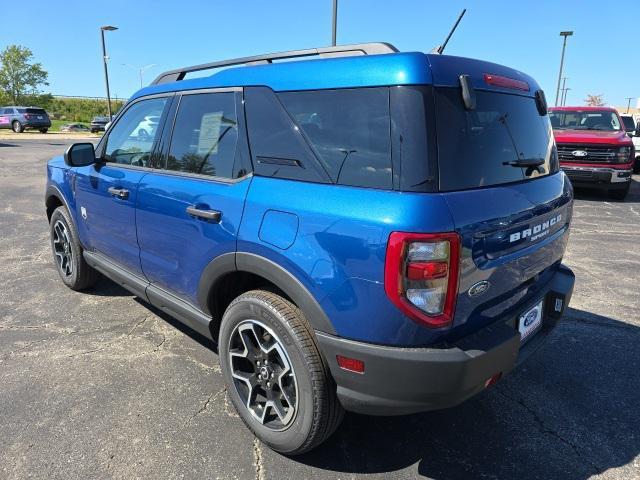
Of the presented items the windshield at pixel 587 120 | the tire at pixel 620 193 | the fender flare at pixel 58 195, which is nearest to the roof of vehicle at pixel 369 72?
the fender flare at pixel 58 195

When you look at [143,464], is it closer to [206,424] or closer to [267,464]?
[206,424]

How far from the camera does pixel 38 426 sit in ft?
8.46

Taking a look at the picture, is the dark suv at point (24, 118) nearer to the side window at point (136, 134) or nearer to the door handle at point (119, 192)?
the side window at point (136, 134)

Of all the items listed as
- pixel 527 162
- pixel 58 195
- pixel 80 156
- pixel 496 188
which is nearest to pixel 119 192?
pixel 80 156

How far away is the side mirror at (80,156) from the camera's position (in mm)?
3598

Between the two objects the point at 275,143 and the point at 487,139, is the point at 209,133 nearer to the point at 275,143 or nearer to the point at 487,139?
the point at 275,143

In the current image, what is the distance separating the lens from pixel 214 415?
2.70 metres

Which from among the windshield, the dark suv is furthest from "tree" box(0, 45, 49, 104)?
the windshield

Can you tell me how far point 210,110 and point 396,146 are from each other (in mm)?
1308

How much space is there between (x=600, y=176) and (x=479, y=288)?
30.1ft

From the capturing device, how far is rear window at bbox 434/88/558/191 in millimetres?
1928

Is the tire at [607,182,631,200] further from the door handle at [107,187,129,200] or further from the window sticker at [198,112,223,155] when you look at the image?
the door handle at [107,187,129,200]

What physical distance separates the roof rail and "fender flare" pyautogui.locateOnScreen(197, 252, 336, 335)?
107cm

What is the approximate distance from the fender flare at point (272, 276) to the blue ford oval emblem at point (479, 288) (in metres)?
0.59
